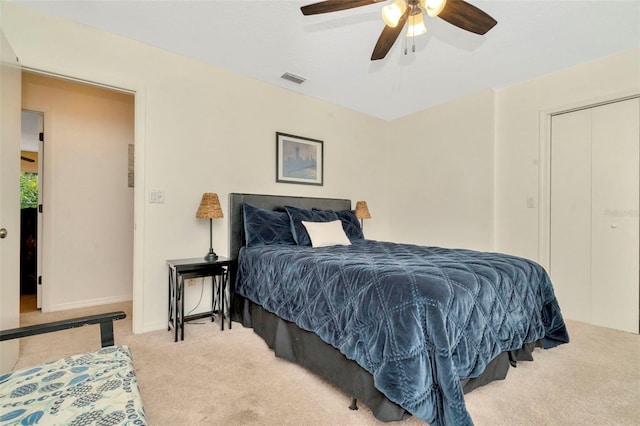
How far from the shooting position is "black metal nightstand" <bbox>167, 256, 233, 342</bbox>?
247 cm

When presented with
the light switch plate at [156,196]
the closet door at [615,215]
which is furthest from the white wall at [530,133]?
the light switch plate at [156,196]

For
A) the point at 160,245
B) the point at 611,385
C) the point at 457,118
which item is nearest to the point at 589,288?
the point at 611,385

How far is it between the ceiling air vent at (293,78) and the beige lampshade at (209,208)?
5.08 ft

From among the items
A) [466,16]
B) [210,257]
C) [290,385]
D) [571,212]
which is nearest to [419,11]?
[466,16]

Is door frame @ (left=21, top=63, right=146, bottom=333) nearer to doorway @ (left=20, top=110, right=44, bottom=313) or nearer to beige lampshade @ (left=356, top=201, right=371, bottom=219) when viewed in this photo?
doorway @ (left=20, top=110, right=44, bottom=313)

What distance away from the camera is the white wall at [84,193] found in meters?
3.19

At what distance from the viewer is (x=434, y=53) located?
2859 millimetres

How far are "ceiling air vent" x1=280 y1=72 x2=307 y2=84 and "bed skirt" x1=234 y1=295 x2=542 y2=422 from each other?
2.46 metres

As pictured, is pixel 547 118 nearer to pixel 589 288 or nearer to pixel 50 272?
pixel 589 288

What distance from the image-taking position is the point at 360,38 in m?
2.60

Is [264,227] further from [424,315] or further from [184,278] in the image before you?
[424,315]

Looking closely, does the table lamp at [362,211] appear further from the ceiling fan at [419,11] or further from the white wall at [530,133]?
the ceiling fan at [419,11]

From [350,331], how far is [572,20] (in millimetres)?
2953

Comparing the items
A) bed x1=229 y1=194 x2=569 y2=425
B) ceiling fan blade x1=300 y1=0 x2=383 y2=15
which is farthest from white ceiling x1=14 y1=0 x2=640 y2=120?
bed x1=229 y1=194 x2=569 y2=425
